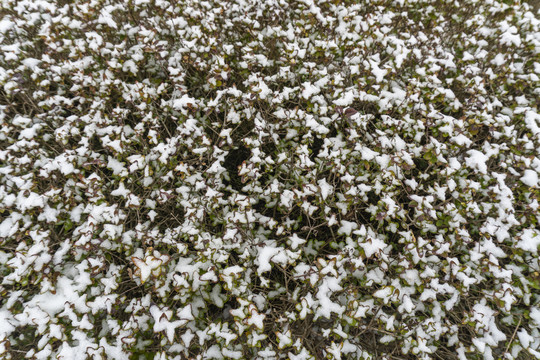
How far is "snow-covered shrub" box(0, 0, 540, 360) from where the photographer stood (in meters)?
2.12

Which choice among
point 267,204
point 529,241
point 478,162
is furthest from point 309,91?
point 529,241

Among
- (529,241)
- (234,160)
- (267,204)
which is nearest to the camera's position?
(529,241)

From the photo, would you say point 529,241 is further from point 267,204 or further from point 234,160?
point 234,160

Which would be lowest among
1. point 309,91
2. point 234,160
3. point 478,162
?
point 234,160

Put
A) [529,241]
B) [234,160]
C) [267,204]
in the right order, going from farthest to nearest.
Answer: [234,160], [267,204], [529,241]

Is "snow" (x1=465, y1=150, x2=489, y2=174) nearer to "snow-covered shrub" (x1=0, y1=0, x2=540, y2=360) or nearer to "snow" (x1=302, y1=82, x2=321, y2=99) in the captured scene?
"snow-covered shrub" (x1=0, y1=0, x2=540, y2=360)

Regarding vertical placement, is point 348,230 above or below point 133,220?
above

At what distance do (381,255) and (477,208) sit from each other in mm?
979

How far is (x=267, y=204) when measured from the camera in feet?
8.48

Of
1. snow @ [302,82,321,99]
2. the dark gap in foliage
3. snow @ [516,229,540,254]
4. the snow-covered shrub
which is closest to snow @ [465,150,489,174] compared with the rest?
the snow-covered shrub

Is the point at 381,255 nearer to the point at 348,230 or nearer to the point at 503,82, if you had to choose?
the point at 348,230

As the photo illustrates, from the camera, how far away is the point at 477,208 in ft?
A: 7.84

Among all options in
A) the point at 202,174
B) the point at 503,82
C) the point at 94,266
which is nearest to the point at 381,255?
the point at 202,174

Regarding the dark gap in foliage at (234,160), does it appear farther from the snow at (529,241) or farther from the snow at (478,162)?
the snow at (529,241)
